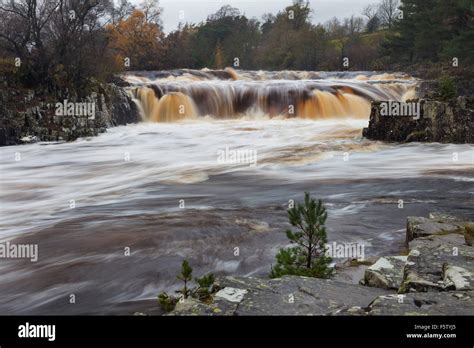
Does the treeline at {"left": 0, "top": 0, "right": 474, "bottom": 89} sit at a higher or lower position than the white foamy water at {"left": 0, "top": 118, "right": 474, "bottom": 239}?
higher

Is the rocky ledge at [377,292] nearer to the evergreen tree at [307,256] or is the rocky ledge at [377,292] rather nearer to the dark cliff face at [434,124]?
the evergreen tree at [307,256]

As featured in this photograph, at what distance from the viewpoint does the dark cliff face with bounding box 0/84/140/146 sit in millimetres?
20344

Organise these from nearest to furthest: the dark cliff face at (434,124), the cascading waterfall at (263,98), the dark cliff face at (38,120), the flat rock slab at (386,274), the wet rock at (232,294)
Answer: the wet rock at (232,294)
the flat rock slab at (386,274)
the dark cliff face at (434,124)
the dark cliff face at (38,120)
the cascading waterfall at (263,98)

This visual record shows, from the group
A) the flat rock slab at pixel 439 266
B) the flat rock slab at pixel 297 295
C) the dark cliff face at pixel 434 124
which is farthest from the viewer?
the dark cliff face at pixel 434 124

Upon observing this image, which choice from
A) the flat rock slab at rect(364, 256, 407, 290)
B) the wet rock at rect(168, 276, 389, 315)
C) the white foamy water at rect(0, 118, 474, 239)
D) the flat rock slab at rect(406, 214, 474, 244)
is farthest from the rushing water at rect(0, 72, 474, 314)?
the flat rock slab at rect(364, 256, 407, 290)

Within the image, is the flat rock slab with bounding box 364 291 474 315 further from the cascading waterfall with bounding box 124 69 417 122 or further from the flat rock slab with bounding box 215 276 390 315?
the cascading waterfall with bounding box 124 69 417 122

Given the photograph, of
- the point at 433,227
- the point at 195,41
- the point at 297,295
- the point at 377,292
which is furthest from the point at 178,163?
the point at 195,41

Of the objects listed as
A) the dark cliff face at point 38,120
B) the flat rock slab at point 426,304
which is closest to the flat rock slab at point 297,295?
the flat rock slab at point 426,304

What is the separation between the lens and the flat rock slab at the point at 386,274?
194 inches

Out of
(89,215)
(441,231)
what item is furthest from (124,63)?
Result: (441,231)

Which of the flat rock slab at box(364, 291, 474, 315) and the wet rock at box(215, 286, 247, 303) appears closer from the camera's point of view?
the flat rock slab at box(364, 291, 474, 315)

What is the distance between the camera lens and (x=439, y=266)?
4.94 metres

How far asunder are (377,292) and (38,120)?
19446mm

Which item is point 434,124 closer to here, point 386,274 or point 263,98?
point 263,98
